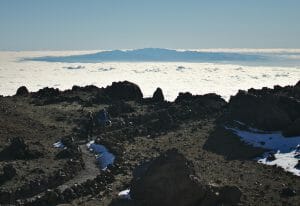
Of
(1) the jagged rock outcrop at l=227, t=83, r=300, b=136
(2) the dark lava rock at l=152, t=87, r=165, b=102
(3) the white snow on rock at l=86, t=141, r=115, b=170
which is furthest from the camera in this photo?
(2) the dark lava rock at l=152, t=87, r=165, b=102

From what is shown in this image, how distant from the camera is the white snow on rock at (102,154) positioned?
119 ft

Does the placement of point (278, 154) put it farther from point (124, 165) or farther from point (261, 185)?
point (124, 165)

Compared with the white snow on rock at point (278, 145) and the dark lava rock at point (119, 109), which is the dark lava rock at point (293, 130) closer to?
the white snow on rock at point (278, 145)

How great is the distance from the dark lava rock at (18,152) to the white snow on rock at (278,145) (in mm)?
16179

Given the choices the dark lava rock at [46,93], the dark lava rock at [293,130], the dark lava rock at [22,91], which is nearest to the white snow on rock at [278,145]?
the dark lava rock at [293,130]

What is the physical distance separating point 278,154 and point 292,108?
31.9 ft

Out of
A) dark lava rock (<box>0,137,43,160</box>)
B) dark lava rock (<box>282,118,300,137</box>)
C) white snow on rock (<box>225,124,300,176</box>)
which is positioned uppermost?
dark lava rock (<box>282,118,300,137</box>)

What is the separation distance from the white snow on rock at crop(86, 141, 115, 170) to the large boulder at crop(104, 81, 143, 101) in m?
23.9

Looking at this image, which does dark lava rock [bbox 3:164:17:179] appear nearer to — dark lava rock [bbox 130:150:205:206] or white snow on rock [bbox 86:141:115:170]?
white snow on rock [bbox 86:141:115:170]

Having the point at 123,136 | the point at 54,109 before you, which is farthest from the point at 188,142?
the point at 54,109

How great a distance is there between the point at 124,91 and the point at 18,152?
3174 cm

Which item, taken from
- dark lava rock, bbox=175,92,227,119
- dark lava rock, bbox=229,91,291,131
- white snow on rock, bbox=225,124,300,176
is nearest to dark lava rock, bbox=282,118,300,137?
white snow on rock, bbox=225,124,300,176

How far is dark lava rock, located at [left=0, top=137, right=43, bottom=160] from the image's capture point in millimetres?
37000

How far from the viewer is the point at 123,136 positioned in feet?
142
